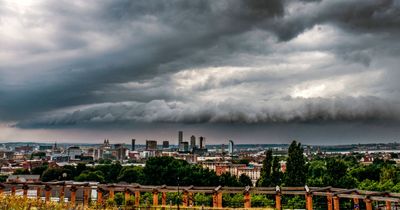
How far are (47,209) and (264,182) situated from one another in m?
31.8

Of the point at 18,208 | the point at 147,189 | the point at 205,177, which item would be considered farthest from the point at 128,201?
the point at 205,177

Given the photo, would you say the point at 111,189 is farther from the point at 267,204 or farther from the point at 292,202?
the point at 292,202

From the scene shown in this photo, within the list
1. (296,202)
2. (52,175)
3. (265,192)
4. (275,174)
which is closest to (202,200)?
(296,202)

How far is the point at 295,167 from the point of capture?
127ft

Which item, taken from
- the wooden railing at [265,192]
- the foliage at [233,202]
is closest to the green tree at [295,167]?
the foliage at [233,202]

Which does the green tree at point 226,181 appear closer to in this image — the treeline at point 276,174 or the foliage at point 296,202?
the treeline at point 276,174

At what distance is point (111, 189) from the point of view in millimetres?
22562

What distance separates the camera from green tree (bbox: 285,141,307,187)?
125 feet

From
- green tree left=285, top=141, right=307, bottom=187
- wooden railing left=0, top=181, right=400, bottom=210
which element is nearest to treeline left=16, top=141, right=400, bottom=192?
green tree left=285, top=141, right=307, bottom=187

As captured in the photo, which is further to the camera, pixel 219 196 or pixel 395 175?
pixel 395 175

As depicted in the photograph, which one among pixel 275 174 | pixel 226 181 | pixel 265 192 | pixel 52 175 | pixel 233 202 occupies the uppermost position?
pixel 265 192

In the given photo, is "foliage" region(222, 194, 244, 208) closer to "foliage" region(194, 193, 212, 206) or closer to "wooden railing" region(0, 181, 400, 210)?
"foliage" region(194, 193, 212, 206)

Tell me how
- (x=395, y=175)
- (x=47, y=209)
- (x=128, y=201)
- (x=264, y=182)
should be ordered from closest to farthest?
(x=47, y=209) → (x=128, y=201) → (x=264, y=182) → (x=395, y=175)

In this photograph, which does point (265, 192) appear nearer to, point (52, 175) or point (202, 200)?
point (202, 200)
